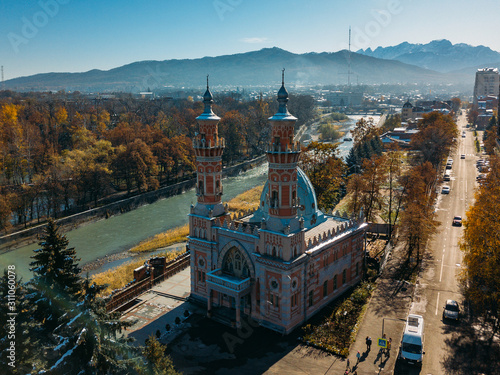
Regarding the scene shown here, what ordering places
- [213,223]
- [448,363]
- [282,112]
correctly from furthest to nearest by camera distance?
[213,223], [282,112], [448,363]

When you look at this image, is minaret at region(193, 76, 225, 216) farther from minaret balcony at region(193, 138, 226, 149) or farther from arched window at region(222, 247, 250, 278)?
arched window at region(222, 247, 250, 278)

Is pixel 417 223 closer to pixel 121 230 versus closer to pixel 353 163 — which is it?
pixel 353 163

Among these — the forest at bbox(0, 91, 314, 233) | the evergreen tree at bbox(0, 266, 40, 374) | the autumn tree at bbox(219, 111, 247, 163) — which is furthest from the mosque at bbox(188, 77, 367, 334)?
the autumn tree at bbox(219, 111, 247, 163)

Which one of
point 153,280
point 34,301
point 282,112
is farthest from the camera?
point 153,280

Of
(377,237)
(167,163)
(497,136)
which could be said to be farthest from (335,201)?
(497,136)

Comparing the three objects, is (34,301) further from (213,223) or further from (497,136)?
(497,136)

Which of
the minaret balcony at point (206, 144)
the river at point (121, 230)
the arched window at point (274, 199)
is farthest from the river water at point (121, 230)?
the arched window at point (274, 199)

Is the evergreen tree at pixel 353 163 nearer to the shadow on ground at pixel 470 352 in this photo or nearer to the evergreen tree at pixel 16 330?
the shadow on ground at pixel 470 352
